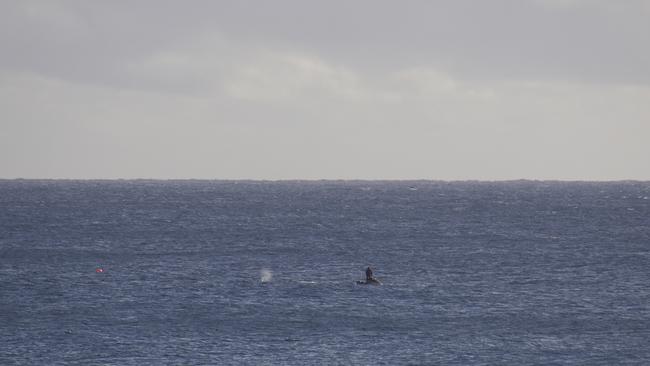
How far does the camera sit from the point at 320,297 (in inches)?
2874

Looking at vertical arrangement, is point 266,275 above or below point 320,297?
above

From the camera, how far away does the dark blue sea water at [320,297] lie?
183 ft

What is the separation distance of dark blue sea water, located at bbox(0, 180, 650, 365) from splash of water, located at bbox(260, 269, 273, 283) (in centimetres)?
11

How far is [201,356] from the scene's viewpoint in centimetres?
5422

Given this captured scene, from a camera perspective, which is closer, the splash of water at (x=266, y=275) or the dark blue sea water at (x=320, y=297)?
the dark blue sea water at (x=320, y=297)

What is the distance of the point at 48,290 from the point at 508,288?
38.6 m

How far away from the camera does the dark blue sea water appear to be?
183 ft

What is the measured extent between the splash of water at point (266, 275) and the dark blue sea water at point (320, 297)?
4.2 inches

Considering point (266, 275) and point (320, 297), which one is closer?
point (320, 297)

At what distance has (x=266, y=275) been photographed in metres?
85.0

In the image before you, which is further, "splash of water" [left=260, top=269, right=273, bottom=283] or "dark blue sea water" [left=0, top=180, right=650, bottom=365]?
"splash of water" [left=260, top=269, right=273, bottom=283]

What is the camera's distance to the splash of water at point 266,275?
3246 inches

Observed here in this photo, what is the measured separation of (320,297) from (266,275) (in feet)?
42.7

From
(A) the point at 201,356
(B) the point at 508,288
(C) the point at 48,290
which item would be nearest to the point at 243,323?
(A) the point at 201,356
